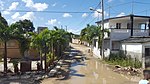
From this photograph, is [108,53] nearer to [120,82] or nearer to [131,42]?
[131,42]

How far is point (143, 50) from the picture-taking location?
24062 millimetres

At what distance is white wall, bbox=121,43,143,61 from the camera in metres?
24.3

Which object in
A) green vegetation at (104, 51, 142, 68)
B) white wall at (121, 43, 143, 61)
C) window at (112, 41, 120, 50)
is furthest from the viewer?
window at (112, 41, 120, 50)

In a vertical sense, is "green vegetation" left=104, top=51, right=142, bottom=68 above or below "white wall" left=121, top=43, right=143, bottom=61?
below

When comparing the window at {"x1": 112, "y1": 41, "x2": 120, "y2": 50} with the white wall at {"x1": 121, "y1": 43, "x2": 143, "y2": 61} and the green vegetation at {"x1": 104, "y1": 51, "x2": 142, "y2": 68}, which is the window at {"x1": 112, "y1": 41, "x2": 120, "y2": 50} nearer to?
the green vegetation at {"x1": 104, "y1": 51, "x2": 142, "y2": 68}

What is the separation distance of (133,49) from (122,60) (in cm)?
176

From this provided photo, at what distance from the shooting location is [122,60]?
86.8 feet

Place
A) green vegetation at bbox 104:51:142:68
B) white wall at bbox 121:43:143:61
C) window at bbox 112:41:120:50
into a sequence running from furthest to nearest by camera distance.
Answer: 1. window at bbox 112:41:120:50
2. white wall at bbox 121:43:143:61
3. green vegetation at bbox 104:51:142:68

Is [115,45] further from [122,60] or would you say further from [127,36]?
[122,60]

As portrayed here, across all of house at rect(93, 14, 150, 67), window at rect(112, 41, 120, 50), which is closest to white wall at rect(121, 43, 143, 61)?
house at rect(93, 14, 150, 67)

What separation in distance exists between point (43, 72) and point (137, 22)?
22.8 metres

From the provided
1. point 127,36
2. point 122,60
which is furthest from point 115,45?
point 122,60

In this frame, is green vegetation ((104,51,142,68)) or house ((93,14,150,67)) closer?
green vegetation ((104,51,142,68))

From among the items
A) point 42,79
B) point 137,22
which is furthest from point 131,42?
point 42,79
